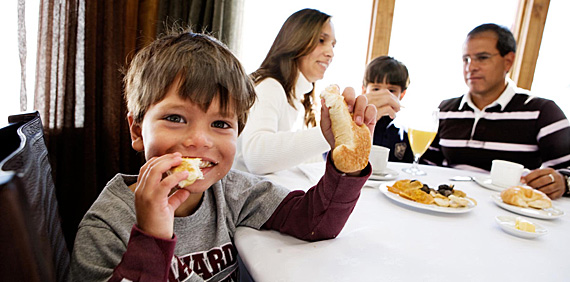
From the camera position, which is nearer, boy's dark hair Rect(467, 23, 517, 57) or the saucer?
the saucer

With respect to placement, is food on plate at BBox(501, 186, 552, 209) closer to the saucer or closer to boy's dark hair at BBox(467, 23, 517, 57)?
the saucer

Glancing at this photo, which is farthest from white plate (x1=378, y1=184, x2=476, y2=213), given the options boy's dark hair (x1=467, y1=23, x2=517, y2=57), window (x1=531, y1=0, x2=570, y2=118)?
window (x1=531, y1=0, x2=570, y2=118)

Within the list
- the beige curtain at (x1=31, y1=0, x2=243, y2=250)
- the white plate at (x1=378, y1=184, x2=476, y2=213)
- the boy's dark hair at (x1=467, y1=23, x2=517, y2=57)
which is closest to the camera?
the white plate at (x1=378, y1=184, x2=476, y2=213)

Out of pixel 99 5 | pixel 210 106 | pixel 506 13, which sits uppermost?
pixel 506 13

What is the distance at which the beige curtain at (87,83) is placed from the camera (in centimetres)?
177

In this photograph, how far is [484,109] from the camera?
196 centimetres

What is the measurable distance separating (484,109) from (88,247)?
7.22ft

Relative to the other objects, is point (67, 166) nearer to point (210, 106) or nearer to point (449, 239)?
point (210, 106)

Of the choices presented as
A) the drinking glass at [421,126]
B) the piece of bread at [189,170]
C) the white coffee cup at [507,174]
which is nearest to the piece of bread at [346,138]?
the piece of bread at [189,170]

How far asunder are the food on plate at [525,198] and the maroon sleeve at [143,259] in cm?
102

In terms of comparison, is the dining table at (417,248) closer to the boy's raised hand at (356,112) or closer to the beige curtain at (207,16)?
the boy's raised hand at (356,112)

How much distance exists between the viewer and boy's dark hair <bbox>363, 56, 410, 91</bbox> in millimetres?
2008

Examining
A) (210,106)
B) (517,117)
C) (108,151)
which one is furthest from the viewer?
(108,151)

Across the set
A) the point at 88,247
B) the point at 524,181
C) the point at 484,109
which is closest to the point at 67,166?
the point at 88,247
